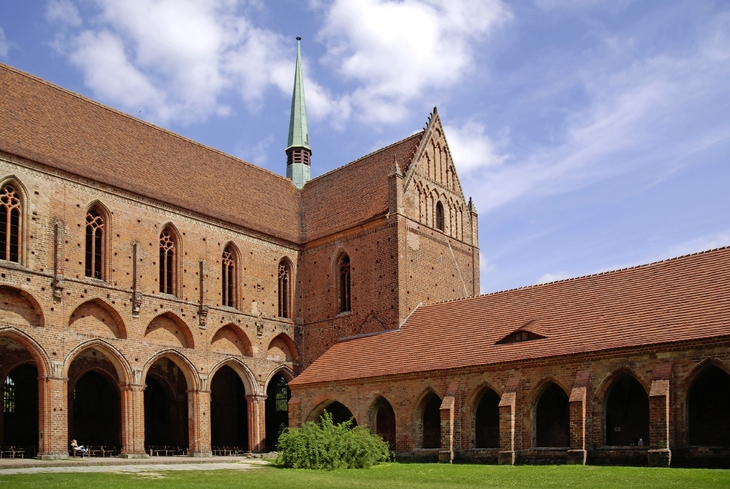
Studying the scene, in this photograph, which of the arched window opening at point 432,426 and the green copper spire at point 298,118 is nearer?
the arched window opening at point 432,426

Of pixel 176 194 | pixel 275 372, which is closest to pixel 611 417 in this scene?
pixel 275 372

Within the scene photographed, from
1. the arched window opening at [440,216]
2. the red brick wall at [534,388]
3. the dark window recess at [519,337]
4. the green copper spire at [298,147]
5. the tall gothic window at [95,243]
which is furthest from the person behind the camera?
the green copper spire at [298,147]

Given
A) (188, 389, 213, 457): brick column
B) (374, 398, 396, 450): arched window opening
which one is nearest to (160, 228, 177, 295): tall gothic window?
(188, 389, 213, 457): brick column

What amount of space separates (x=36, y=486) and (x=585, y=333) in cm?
1605

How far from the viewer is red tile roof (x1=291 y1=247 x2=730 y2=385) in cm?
2389

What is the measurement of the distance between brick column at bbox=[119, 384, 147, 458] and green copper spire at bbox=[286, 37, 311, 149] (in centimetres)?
2424

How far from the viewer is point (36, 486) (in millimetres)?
17141

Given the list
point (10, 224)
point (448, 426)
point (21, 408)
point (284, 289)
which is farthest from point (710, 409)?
point (21, 408)

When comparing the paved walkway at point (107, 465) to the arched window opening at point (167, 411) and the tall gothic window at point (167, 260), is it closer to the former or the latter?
the tall gothic window at point (167, 260)

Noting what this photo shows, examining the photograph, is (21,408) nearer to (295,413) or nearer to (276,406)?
(295,413)

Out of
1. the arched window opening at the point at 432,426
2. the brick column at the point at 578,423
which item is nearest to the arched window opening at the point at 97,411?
the arched window opening at the point at 432,426

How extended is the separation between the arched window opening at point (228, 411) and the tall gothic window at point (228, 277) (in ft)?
14.1

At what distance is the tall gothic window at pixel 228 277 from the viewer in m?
35.3

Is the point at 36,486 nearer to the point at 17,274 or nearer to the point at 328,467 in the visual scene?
the point at 328,467
